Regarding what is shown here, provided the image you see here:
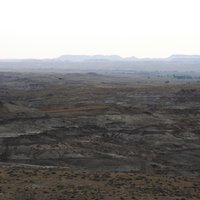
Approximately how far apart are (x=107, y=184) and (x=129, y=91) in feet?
214

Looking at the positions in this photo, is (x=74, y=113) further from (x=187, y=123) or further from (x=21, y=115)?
(x=187, y=123)

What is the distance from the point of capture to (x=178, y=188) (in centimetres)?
2530

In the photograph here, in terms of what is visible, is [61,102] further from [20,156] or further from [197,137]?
[20,156]

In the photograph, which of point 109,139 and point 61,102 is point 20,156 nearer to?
point 109,139

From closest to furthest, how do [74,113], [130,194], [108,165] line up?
[130,194] → [108,165] → [74,113]

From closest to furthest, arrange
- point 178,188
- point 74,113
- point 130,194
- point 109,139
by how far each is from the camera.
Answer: point 130,194
point 178,188
point 109,139
point 74,113

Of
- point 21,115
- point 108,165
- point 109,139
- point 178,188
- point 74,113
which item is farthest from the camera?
point 74,113

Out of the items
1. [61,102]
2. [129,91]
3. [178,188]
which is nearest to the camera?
[178,188]

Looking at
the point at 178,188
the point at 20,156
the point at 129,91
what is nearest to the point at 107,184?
the point at 178,188

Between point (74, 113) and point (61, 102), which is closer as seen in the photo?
point (74, 113)

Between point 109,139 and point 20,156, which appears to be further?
point 109,139

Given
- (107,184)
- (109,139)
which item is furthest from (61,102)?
(107,184)

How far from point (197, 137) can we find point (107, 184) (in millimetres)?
22184

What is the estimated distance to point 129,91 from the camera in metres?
90.1
